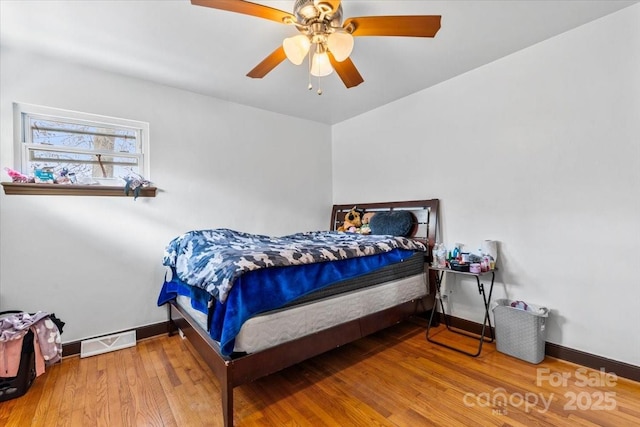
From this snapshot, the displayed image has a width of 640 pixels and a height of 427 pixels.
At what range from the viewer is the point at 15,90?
2.26 m

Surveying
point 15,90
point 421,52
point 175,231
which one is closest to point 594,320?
point 421,52

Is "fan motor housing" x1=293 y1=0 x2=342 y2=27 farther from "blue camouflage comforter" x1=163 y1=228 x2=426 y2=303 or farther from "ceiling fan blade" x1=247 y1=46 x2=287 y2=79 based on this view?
"blue camouflage comforter" x1=163 y1=228 x2=426 y2=303

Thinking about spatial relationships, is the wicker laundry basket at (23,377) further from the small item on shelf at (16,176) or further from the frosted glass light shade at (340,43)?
the frosted glass light shade at (340,43)

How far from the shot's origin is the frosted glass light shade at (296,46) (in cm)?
167

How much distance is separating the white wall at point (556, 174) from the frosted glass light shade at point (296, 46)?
185 cm

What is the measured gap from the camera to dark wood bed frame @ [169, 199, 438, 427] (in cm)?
152

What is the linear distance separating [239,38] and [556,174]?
2.67 m

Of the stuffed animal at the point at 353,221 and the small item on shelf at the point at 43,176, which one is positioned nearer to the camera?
the small item on shelf at the point at 43,176

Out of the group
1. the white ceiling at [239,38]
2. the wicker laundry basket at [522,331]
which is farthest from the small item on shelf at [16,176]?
the wicker laundry basket at [522,331]

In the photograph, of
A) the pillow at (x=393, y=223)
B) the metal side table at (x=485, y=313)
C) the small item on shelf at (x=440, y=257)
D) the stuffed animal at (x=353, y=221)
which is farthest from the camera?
the stuffed animal at (x=353, y=221)

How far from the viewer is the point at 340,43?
5.52 feet

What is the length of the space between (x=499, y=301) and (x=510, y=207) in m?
0.82

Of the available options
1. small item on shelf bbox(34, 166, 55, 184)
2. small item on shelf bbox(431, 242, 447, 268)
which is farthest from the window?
small item on shelf bbox(431, 242, 447, 268)

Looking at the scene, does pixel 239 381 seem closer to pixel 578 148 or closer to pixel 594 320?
pixel 594 320
